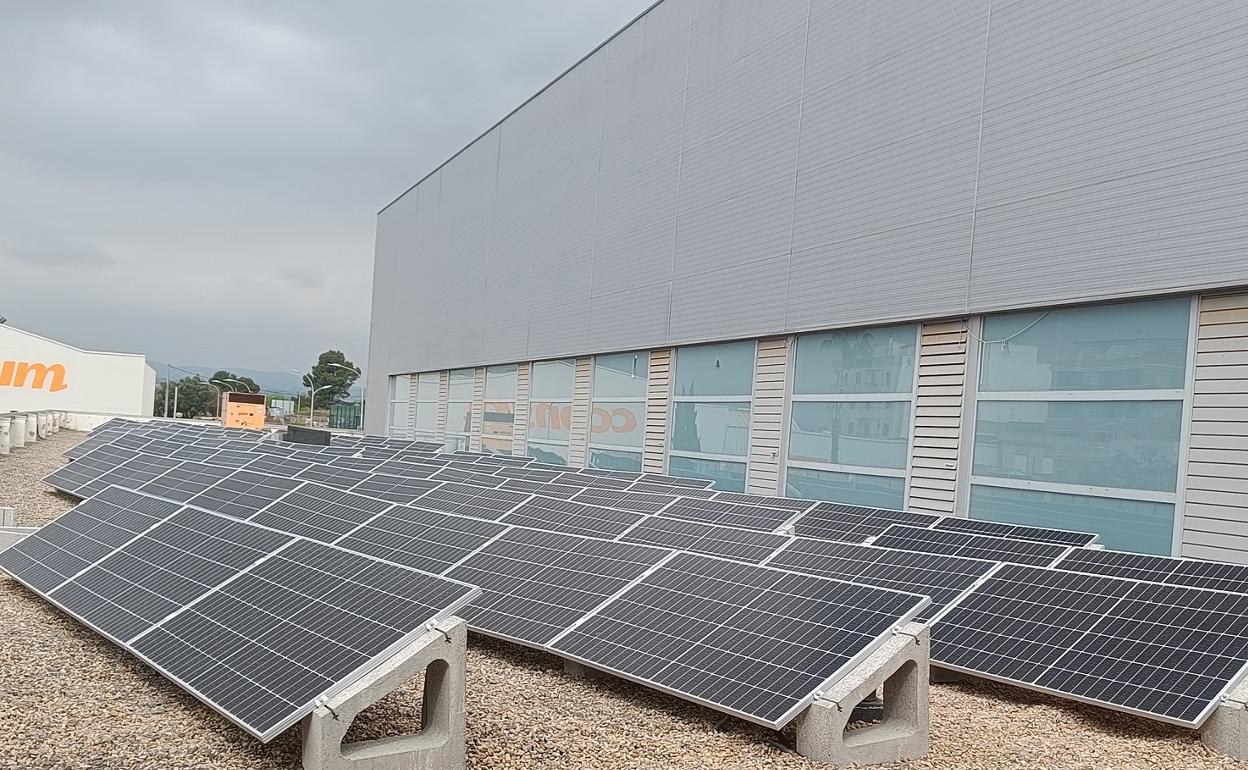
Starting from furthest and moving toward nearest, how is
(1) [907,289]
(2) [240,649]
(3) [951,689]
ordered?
(1) [907,289] → (3) [951,689] → (2) [240,649]

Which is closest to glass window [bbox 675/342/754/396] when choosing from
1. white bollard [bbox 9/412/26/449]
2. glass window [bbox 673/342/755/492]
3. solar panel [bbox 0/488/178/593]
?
glass window [bbox 673/342/755/492]

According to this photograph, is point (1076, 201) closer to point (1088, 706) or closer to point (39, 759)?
point (1088, 706)

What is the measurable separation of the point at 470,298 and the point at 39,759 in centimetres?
2598

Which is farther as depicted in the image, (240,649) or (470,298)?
(470,298)

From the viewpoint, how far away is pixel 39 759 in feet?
17.4

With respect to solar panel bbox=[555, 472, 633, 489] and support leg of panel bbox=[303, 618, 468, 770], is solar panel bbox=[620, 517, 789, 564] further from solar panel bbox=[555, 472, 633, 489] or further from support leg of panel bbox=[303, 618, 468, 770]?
support leg of panel bbox=[303, 618, 468, 770]

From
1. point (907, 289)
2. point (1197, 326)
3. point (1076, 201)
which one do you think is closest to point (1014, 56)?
point (1076, 201)

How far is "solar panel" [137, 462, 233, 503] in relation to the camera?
12445 millimetres

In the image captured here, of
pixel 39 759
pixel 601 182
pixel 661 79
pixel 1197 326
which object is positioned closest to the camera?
pixel 39 759

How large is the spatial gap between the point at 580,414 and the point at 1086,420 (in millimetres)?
13432

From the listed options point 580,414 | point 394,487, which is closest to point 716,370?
point 580,414

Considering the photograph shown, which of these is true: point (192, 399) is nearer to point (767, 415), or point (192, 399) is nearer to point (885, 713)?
point (767, 415)

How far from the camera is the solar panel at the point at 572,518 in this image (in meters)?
10.3

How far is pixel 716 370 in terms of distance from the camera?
1884 centimetres
